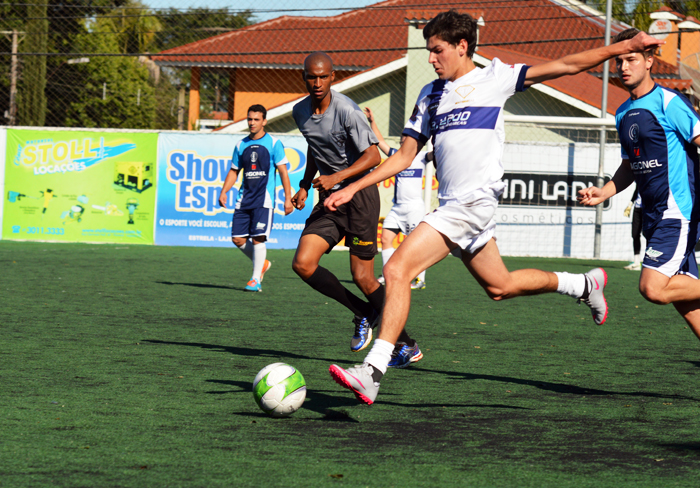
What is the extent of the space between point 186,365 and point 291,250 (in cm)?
1240

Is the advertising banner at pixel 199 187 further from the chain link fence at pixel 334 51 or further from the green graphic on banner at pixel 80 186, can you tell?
the chain link fence at pixel 334 51

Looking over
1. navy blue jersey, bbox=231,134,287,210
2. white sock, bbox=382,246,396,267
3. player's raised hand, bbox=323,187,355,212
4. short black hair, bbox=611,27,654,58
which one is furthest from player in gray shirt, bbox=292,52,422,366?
navy blue jersey, bbox=231,134,287,210

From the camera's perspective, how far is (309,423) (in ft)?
13.2

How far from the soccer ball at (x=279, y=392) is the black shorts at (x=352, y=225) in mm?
1870

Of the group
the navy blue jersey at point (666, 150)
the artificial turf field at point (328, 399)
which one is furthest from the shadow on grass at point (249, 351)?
the navy blue jersey at point (666, 150)

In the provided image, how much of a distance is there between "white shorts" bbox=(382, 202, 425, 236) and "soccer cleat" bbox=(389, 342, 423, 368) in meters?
4.92

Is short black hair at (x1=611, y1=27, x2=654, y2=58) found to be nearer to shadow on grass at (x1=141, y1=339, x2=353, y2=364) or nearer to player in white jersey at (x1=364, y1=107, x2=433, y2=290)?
shadow on grass at (x1=141, y1=339, x2=353, y2=364)

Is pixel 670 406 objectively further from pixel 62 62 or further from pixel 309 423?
pixel 62 62

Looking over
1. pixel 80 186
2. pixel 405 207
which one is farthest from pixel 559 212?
pixel 80 186

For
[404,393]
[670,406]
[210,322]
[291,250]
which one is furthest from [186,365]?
[291,250]

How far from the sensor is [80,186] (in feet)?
58.3

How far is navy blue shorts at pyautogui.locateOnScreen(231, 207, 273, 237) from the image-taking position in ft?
34.4

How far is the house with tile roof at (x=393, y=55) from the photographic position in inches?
844

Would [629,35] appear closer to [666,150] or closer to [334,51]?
[666,150]
